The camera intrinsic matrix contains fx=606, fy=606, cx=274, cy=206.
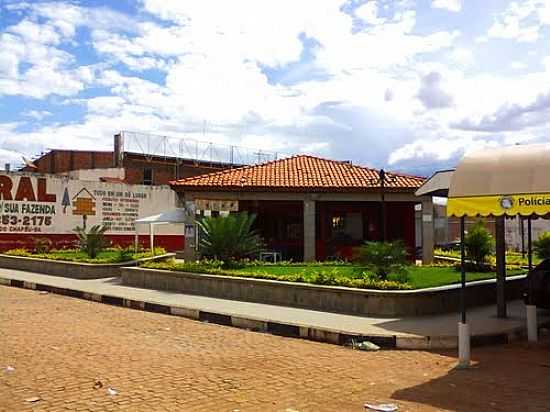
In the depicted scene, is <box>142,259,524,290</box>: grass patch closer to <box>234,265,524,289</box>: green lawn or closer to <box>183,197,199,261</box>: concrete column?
<box>234,265,524,289</box>: green lawn

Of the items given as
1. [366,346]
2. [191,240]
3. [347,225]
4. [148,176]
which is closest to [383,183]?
[347,225]

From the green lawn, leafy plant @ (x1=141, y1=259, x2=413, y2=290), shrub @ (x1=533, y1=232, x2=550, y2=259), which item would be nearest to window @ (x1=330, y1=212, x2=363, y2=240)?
shrub @ (x1=533, y1=232, x2=550, y2=259)

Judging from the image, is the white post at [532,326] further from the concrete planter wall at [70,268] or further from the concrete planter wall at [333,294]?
the concrete planter wall at [70,268]

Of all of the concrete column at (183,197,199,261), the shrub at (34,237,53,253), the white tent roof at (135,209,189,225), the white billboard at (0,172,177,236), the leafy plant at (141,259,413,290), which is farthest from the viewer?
the white billboard at (0,172,177,236)

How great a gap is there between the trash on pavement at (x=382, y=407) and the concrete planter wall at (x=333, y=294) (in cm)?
552

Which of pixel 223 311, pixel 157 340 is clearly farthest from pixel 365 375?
pixel 223 311

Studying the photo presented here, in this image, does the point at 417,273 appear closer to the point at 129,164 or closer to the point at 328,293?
the point at 328,293

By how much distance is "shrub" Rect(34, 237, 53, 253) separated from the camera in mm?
27366

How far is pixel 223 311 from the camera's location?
12.2 m

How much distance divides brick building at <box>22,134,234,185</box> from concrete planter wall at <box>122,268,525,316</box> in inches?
1284

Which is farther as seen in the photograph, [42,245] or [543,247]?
[42,245]

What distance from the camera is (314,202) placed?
22328 millimetres

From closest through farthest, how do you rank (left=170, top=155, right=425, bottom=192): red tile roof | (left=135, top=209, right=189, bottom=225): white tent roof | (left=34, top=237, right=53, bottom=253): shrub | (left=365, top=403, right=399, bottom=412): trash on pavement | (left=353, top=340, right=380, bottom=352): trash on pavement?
(left=365, top=403, right=399, bottom=412): trash on pavement
(left=353, top=340, right=380, bottom=352): trash on pavement
(left=135, top=209, right=189, bottom=225): white tent roof
(left=170, top=155, right=425, bottom=192): red tile roof
(left=34, top=237, right=53, bottom=253): shrub

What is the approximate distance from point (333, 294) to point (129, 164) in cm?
3982
